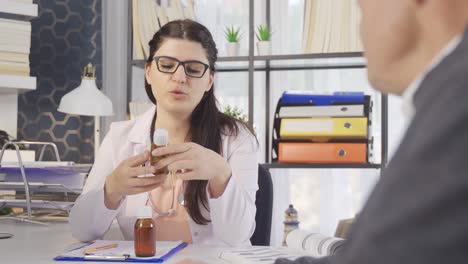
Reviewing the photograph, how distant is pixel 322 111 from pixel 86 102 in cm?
112

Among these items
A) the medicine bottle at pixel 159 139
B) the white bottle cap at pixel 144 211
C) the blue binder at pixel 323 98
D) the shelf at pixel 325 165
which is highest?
the blue binder at pixel 323 98

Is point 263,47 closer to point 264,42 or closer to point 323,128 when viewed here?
point 264,42

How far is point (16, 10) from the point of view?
2.69m

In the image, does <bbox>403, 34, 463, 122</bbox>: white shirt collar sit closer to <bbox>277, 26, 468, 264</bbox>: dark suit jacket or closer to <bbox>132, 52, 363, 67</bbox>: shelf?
<bbox>277, 26, 468, 264</bbox>: dark suit jacket

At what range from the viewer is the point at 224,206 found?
170 centimetres

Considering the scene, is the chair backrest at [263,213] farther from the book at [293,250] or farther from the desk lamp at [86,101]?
the desk lamp at [86,101]

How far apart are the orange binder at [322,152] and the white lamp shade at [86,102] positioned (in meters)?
0.89

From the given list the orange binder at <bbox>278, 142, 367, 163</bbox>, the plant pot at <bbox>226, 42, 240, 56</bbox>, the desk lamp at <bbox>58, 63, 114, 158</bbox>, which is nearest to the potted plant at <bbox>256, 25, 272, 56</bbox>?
the plant pot at <bbox>226, 42, 240, 56</bbox>

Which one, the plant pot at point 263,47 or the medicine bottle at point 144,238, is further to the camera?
the plant pot at point 263,47

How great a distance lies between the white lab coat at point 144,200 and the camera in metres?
1.69

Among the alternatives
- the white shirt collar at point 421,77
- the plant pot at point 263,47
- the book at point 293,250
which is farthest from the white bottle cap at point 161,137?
the plant pot at point 263,47

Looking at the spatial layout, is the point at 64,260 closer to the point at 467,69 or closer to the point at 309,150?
the point at 467,69

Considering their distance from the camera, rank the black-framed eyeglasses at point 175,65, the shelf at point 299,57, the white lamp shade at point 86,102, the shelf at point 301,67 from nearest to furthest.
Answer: the black-framed eyeglasses at point 175,65
the white lamp shade at point 86,102
the shelf at point 299,57
the shelf at point 301,67

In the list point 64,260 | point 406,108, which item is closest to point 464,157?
point 406,108
